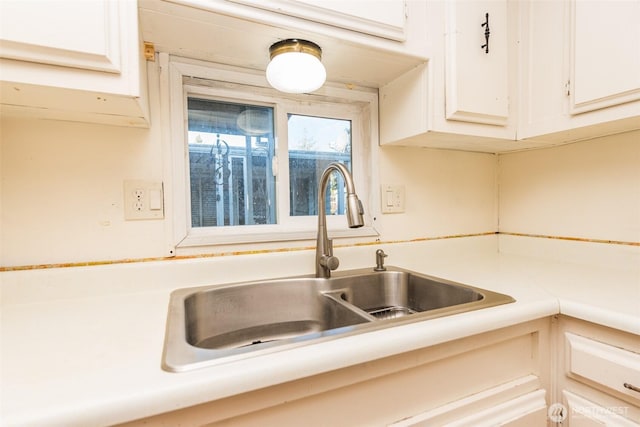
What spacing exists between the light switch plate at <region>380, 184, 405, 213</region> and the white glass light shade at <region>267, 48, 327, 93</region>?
0.52 metres

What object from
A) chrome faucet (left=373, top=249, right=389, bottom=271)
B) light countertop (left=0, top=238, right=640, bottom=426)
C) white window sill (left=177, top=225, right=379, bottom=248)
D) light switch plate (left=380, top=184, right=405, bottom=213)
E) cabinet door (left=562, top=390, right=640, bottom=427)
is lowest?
cabinet door (left=562, top=390, right=640, bottom=427)

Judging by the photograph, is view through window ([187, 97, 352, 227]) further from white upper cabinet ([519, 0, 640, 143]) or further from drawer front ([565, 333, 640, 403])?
drawer front ([565, 333, 640, 403])

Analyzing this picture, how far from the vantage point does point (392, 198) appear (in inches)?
51.8

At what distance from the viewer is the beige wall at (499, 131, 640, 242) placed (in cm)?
114

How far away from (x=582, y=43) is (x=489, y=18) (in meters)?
0.30

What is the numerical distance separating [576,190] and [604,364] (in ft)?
2.65

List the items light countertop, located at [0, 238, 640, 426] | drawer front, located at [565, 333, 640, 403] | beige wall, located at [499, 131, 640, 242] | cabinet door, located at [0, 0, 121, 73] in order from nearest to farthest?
light countertop, located at [0, 238, 640, 426]
cabinet door, located at [0, 0, 121, 73]
drawer front, located at [565, 333, 640, 403]
beige wall, located at [499, 131, 640, 242]

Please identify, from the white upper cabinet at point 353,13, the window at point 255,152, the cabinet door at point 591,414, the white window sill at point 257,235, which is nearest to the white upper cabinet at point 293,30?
the white upper cabinet at point 353,13

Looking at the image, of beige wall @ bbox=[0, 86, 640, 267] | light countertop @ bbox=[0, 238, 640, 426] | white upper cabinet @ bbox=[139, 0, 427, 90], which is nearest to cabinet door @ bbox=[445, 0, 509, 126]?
white upper cabinet @ bbox=[139, 0, 427, 90]

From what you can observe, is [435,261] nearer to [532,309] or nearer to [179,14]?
[532,309]

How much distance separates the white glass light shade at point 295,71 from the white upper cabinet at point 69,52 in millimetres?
371

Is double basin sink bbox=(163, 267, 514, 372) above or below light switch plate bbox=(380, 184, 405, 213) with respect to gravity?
below

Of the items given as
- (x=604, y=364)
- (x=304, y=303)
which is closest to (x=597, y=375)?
Result: (x=604, y=364)

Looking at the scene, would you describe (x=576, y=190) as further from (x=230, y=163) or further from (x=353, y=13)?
(x=230, y=163)
